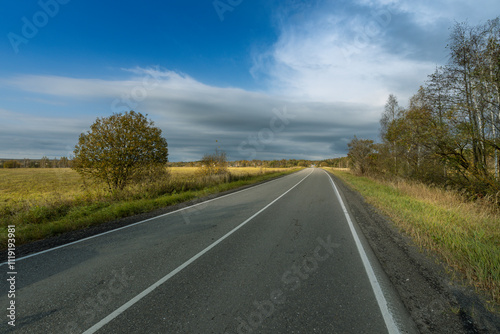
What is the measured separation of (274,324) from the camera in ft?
8.95

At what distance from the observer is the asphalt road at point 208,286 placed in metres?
2.75

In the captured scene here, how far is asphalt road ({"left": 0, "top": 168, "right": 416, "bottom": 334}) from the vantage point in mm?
2746

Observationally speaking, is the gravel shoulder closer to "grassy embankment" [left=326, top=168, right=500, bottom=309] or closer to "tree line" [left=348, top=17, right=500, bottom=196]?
"grassy embankment" [left=326, top=168, right=500, bottom=309]

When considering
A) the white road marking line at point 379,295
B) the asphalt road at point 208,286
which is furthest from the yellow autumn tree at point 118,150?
the white road marking line at point 379,295

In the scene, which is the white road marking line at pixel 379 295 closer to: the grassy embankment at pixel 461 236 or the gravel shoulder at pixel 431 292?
the gravel shoulder at pixel 431 292

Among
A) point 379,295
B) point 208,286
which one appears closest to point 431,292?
point 379,295

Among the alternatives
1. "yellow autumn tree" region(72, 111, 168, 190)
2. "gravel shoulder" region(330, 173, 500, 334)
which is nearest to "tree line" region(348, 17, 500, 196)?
"gravel shoulder" region(330, 173, 500, 334)

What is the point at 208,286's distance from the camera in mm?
3588

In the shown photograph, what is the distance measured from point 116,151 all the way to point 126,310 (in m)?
13.1

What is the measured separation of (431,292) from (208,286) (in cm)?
342

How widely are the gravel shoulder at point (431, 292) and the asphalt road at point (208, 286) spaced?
201 millimetres

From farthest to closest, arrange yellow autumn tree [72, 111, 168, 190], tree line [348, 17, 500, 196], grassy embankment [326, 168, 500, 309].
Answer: yellow autumn tree [72, 111, 168, 190], tree line [348, 17, 500, 196], grassy embankment [326, 168, 500, 309]

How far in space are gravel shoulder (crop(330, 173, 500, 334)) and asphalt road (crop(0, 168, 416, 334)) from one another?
0.66ft

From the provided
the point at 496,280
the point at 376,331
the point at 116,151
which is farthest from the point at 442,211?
the point at 116,151
